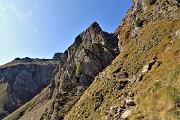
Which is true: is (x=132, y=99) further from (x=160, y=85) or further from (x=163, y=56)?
(x=163, y=56)

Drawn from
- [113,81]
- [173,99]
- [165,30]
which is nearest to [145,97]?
[173,99]

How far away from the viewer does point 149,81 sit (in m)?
63.0

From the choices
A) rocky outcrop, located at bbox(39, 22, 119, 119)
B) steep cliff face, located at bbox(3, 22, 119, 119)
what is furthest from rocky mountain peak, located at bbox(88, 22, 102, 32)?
rocky outcrop, located at bbox(39, 22, 119, 119)

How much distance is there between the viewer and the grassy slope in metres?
44.3

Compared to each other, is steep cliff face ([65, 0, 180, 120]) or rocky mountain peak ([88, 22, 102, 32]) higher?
rocky mountain peak ([88, 22, 102, 32])

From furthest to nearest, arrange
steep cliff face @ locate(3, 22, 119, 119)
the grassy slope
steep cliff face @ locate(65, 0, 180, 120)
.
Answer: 1. steep cliff face @ locate(3, 22, 119, 119)
2. steep cliff face @ locate(65, 0, 180, 120)
3. the grassy slope

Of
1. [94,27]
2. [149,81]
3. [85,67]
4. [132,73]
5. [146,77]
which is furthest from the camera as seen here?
[94,27]

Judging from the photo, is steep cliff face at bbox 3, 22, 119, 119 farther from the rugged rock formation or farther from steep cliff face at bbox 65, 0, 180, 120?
steep cliff face at bbox 65, 0, 180, 120

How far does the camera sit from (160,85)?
53188 mm

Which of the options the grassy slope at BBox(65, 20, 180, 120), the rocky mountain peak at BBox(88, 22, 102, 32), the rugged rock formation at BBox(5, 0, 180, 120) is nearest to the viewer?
the grassy slope at BBox(65, 20, 180, 120)

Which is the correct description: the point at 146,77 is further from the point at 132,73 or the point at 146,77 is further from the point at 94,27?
the point at 94,27

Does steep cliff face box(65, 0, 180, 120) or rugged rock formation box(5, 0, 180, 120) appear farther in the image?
rugged rock formation box(5, 0, 180, 120)

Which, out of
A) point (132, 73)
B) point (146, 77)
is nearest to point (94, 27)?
point (132, 73)

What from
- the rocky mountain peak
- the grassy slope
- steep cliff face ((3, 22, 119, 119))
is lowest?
the grassy slope
